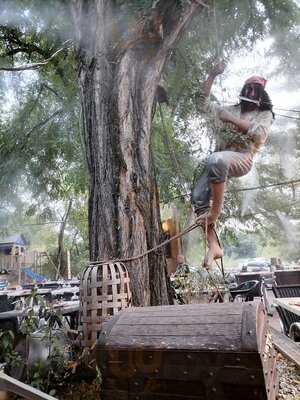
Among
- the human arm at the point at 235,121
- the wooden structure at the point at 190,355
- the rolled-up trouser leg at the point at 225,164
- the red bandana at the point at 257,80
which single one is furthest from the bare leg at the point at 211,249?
the red bandana at the point at 257,80

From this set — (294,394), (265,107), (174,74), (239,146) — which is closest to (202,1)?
(174,74)

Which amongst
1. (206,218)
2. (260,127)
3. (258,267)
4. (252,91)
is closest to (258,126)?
(260,127)

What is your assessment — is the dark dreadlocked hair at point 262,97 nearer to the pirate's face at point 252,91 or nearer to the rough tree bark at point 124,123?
the pirate's face at point 252,91

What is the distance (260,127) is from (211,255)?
1387 millimetres

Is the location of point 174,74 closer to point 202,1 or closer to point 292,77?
point 202,1

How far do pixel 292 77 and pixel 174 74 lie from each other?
8.20 feet

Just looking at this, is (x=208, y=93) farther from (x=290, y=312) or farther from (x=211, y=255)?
(x=290, y=312)

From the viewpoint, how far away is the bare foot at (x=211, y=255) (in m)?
3.29

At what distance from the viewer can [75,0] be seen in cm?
401

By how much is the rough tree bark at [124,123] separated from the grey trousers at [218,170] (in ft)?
1.51

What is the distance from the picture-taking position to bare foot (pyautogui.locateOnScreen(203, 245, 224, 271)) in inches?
129

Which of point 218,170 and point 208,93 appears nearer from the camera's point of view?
point 218,170

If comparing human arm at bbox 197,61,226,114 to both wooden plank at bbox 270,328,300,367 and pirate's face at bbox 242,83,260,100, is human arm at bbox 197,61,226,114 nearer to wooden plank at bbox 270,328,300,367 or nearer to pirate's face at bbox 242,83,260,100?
pirate's face at bbox 242,83,260,100

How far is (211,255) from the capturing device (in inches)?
132
